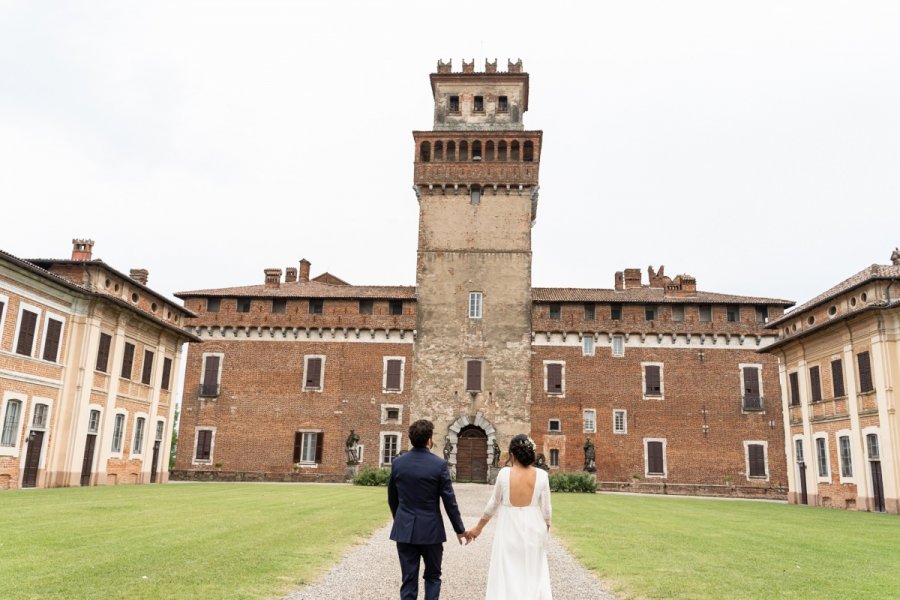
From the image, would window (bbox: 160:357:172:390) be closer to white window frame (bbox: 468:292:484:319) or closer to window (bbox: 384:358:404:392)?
window (bbox: 384:358:404:392)

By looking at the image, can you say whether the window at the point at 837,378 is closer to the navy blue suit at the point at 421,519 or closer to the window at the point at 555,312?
the window at the point at 555,312

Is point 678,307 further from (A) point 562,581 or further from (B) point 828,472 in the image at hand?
(A) point 562,581

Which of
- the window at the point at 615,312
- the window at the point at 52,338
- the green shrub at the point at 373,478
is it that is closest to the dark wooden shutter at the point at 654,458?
the window at the point at 615,312

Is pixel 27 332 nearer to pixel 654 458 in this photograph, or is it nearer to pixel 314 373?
pixel 314 373

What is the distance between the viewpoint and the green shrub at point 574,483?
107ft

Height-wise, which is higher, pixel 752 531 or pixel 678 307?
pixel 678 307

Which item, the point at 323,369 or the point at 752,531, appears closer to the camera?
the point at 752,531

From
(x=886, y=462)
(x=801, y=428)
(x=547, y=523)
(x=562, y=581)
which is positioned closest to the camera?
(x=547, y=523)

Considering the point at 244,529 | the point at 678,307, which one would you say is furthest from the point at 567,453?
the point at 244,529

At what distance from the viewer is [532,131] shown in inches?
1580

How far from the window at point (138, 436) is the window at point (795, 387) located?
29.8m

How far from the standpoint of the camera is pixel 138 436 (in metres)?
31.8

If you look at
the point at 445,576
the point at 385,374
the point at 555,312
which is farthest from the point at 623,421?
the point at 445,576

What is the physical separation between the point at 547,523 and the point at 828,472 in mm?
26416
